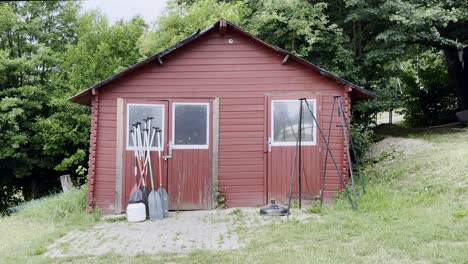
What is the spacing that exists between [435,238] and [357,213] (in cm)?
158

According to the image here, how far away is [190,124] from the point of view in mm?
7426

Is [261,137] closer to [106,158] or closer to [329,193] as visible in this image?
[329,193]

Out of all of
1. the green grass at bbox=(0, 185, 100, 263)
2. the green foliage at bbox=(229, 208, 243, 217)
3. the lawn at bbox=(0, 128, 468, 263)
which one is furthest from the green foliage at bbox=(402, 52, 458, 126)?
the green grass at bbox=(0, 185, 100, 263)

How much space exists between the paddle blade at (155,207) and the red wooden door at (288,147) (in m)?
2.04

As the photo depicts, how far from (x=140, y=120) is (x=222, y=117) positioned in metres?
1.52

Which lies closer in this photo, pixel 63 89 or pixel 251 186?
pixel 251 186

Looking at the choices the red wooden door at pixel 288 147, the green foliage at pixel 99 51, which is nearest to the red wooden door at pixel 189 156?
the red wooden door at pixel 288 147

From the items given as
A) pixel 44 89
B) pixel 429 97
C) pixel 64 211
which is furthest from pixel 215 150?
pixel 429 97

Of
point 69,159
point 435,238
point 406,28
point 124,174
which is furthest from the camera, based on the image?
point 69,159

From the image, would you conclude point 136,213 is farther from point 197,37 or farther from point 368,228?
point 368,228

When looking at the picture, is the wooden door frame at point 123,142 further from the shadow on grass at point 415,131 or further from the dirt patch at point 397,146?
the shadow on grass at point 415,131

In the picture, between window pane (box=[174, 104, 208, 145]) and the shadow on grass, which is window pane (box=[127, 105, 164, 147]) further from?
the shadow on grass

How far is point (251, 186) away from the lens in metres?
7.54

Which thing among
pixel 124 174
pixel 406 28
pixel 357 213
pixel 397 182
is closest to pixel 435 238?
pixel 357 213
